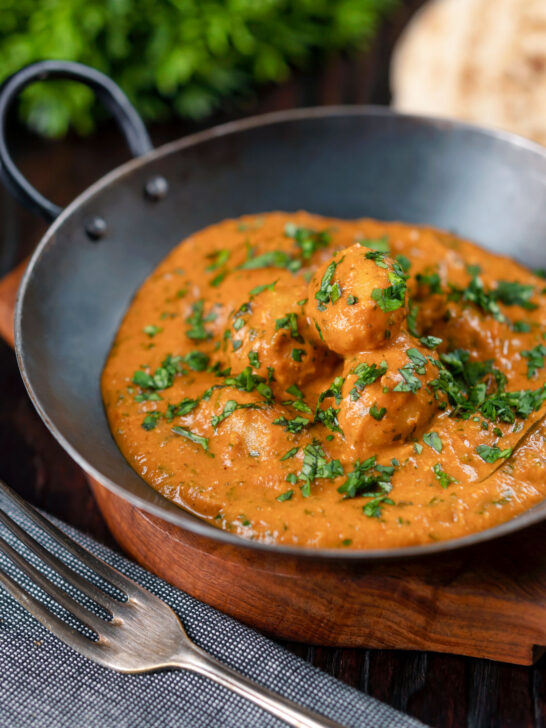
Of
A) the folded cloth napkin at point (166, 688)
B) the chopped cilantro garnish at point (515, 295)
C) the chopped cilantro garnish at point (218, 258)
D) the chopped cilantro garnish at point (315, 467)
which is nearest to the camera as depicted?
the folded cloth napkin at point (166, 688)

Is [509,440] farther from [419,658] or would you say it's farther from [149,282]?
[149,282]

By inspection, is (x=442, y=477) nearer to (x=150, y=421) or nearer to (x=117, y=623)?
(x=150, y=421)

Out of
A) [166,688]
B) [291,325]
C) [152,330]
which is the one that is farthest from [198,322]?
[166,688]

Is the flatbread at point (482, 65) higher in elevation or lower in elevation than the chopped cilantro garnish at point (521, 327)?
higher

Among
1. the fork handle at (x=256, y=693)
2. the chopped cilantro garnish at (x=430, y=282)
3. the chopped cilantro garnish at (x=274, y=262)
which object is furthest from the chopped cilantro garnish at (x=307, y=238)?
the fork handle at (x=256, y=693)

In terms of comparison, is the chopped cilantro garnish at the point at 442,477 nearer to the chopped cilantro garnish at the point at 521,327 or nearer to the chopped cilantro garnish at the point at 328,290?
the chopped cilantro garnish at the point at 328,290

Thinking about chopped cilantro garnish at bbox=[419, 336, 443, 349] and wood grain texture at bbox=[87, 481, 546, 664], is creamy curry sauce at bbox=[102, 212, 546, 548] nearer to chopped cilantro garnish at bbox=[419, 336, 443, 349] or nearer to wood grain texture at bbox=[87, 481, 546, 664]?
chopped cilantro garnish at bbox=[419, 336, 443, 349]

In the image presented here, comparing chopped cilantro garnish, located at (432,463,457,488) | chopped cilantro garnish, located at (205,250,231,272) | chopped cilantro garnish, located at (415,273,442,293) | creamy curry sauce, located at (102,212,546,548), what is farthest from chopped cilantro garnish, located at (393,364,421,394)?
chopped cilantro garnish, located at (205,250,231,272)
